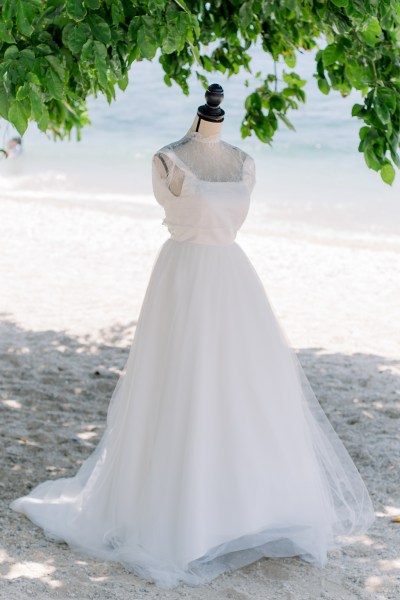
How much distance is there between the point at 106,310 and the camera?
7.93m

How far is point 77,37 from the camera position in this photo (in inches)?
117

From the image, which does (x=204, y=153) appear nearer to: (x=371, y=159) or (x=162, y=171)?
(x=162, y=171)

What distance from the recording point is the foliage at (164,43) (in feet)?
9.52

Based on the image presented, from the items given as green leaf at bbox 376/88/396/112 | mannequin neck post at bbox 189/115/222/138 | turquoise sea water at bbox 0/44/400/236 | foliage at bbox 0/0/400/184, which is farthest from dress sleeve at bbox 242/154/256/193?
turquoise sea water at bbox 0/44/400/236

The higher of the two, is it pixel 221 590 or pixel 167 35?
pixel 167 35

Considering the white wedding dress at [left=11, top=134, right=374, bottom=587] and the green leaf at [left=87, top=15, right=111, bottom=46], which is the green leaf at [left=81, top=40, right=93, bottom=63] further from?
the white wedding dress at [left=11, top=134, right=374, bottom=587]

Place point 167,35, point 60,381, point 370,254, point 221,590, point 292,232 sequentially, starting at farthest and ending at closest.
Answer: point 292,232, point 370,254, point 60,381, point 221,590, point 167,35

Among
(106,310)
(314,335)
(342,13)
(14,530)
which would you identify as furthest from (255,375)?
(106,310)

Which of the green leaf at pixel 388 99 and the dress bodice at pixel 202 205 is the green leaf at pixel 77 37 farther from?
the green leaf at pixel 388 99

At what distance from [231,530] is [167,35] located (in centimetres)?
183

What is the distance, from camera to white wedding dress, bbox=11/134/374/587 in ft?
11.6

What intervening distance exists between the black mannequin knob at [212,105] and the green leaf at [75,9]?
2.68 ft

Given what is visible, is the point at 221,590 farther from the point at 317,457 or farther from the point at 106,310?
the point at 106,310

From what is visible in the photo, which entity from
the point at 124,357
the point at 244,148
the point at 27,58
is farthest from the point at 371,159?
the point at 244,148
